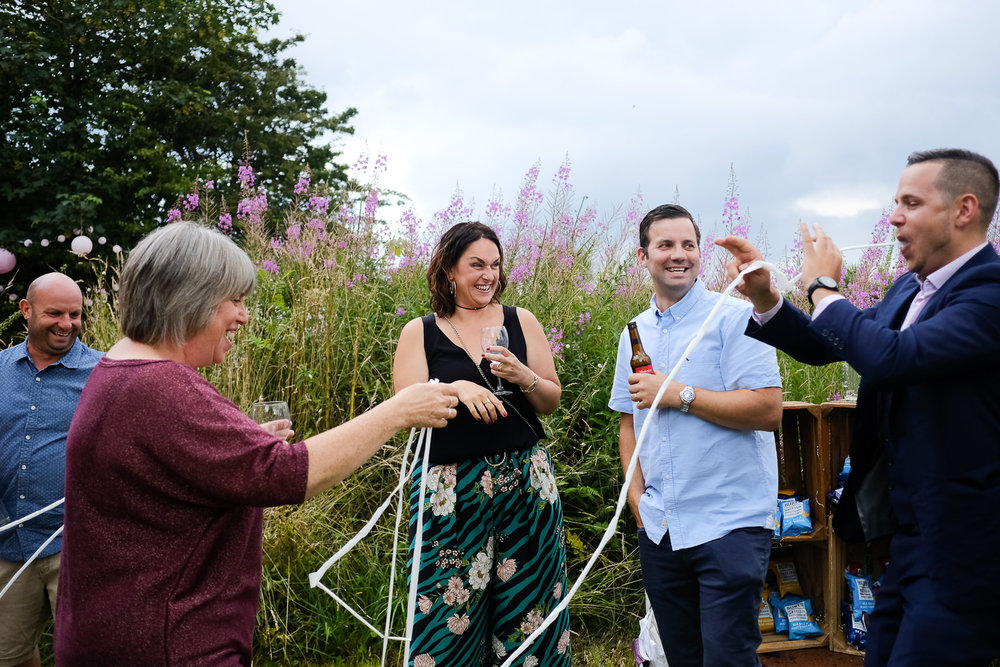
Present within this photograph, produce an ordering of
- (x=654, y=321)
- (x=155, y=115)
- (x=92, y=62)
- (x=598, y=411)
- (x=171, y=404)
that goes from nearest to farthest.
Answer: (x=171, y=404) < (x=654, y=321) < (x=598, y=411) < (x=92, y=62) < (x=155, y=115)

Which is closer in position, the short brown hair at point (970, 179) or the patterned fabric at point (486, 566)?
the short brown hair at point (970, 179)

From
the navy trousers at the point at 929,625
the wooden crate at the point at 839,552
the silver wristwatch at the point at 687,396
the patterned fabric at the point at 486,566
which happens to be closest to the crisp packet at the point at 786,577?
the wooden crate at the point at 839,552

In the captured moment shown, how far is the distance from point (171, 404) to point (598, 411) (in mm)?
Answer: 3583

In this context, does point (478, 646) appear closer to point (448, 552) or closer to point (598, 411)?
point (448, 552)

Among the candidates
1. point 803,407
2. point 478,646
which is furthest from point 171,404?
point 803,407

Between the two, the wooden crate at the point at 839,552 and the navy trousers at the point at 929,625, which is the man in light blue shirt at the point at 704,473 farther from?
the wooden crate at the point at 839,552

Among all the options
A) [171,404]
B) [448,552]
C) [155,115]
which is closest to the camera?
[171,404]

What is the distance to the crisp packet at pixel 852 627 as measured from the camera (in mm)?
4035

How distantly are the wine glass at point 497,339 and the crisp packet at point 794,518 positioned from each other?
207cm

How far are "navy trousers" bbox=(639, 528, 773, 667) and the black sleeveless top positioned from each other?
69 centimetres

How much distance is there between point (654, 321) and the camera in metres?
→ 3.06

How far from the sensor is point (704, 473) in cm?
272

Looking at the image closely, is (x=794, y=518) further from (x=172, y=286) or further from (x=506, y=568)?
(x=172, y=286)

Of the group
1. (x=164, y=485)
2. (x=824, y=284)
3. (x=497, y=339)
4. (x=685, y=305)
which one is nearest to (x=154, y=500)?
(x=164, y=485)
